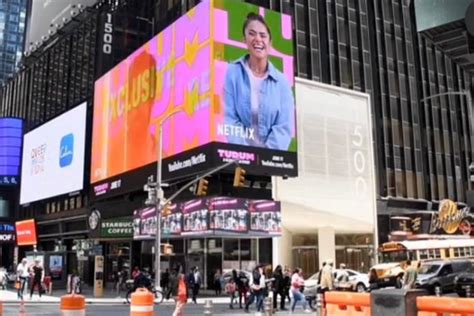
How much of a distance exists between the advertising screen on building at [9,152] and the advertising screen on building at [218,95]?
1264 inches

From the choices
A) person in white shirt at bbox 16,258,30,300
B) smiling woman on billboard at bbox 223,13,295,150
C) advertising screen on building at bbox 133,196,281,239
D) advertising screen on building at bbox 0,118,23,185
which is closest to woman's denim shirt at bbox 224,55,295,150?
smiling woman on billboard at bbox 223,13,295,150

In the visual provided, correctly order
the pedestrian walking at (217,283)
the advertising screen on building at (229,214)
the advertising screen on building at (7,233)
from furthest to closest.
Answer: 1. the advertising screen on building at (7,233)
2. the pedestrian walking at (217,283)
3. the advertising screen on building at (229,214)

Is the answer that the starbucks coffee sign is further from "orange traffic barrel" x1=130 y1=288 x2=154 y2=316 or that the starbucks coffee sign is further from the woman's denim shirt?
"orange traffic barrel" x1=130 y1=288 x2=154 y2=316

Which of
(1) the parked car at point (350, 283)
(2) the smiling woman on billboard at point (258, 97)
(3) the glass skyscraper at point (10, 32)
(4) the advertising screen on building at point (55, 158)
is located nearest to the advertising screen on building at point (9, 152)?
(4) the advertising screen on building at point (55, 158)

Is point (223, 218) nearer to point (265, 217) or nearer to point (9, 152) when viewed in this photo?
point (265, 217)

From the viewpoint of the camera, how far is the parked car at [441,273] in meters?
30.0

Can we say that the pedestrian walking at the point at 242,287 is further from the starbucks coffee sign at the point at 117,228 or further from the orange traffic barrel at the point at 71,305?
the starbucks coffee sign at the point at 117,228

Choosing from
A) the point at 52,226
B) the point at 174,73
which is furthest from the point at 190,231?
the point at 52,226

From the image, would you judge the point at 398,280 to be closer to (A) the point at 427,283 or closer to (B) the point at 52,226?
(A) the point at 427,283

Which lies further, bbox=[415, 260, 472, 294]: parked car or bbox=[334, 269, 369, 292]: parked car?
bbox=[334, 269, 369, 292]: parked car

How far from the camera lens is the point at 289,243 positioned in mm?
45500

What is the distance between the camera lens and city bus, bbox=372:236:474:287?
33.9m

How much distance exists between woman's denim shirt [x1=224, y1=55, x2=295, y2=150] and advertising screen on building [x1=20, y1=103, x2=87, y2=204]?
22.7 meters

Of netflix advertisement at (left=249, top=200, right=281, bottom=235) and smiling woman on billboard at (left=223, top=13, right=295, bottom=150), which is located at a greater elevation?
smiling woman on billboard at (left=223, top=13, right=295, bottom=150)
